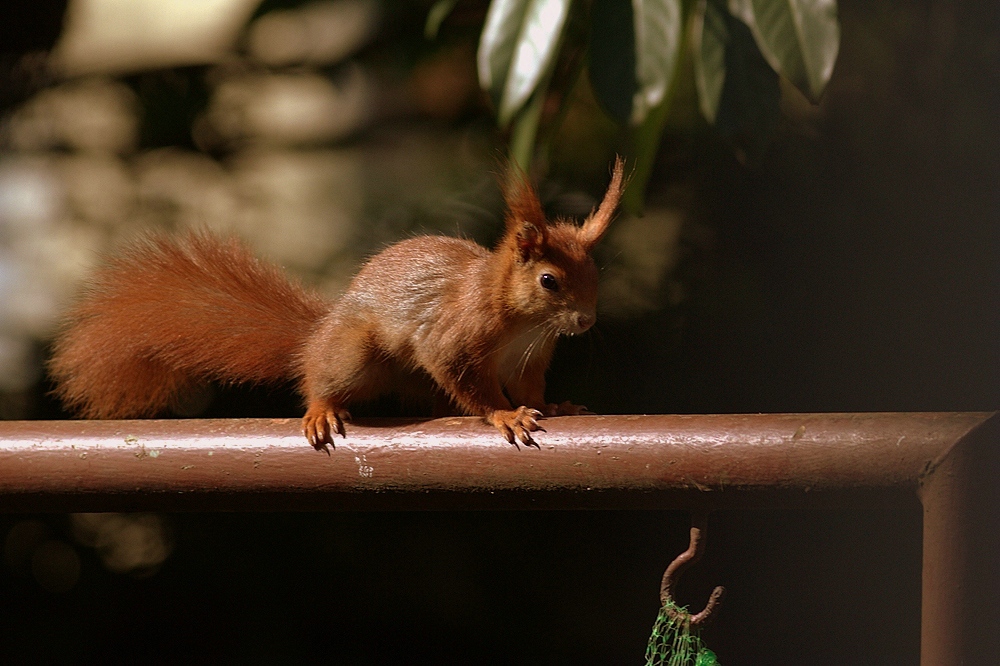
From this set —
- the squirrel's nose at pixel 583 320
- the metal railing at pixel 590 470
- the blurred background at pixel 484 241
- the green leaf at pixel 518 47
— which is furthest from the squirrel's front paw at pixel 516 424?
the blurred background at pixel 484 241

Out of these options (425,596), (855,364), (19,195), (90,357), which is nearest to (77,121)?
(19,195)

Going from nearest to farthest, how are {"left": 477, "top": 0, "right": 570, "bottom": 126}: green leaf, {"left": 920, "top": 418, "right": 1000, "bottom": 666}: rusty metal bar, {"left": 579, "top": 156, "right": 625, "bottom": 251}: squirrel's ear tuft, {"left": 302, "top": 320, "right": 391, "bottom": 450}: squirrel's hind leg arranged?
1. {"left": 920, "top": 418, "right": 1000, "bottom": 666}: rusty metal bar
2. {"left": 477, "top": 0, "right": 570, "bottom": 126}: green leaf
3. {"left": 579, "top": 156, "right": 625, "bottom": 251}: squirrel's ear tuft
4. {"left": 302, "top": 320, "right": 391, "bottom": 450}: squirrel's hind leg

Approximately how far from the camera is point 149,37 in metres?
Result: 1.73

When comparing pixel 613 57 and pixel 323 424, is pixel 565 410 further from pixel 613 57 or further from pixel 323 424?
pixel 613 57

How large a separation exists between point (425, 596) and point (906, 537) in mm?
753

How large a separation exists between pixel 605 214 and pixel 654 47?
0.85 ft

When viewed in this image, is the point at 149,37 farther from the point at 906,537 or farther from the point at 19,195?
→ the point at 906,537

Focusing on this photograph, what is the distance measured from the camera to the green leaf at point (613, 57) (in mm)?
692

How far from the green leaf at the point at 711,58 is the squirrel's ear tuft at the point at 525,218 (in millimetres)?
211

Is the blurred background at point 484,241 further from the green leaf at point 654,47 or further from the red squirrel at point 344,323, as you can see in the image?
the green leaf at point 654,47

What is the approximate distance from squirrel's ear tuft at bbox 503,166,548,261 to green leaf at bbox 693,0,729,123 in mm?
211

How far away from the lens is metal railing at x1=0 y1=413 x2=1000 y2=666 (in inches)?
24.5

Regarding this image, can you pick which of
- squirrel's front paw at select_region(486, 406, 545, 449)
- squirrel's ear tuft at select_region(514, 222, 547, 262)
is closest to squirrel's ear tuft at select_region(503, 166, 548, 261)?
squirrel's ear tuft at select_region(514, 222, 547, 262)

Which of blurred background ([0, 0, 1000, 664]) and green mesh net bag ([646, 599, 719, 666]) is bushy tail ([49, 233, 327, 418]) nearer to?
blurred background ([0, 0, 1000, 664])
